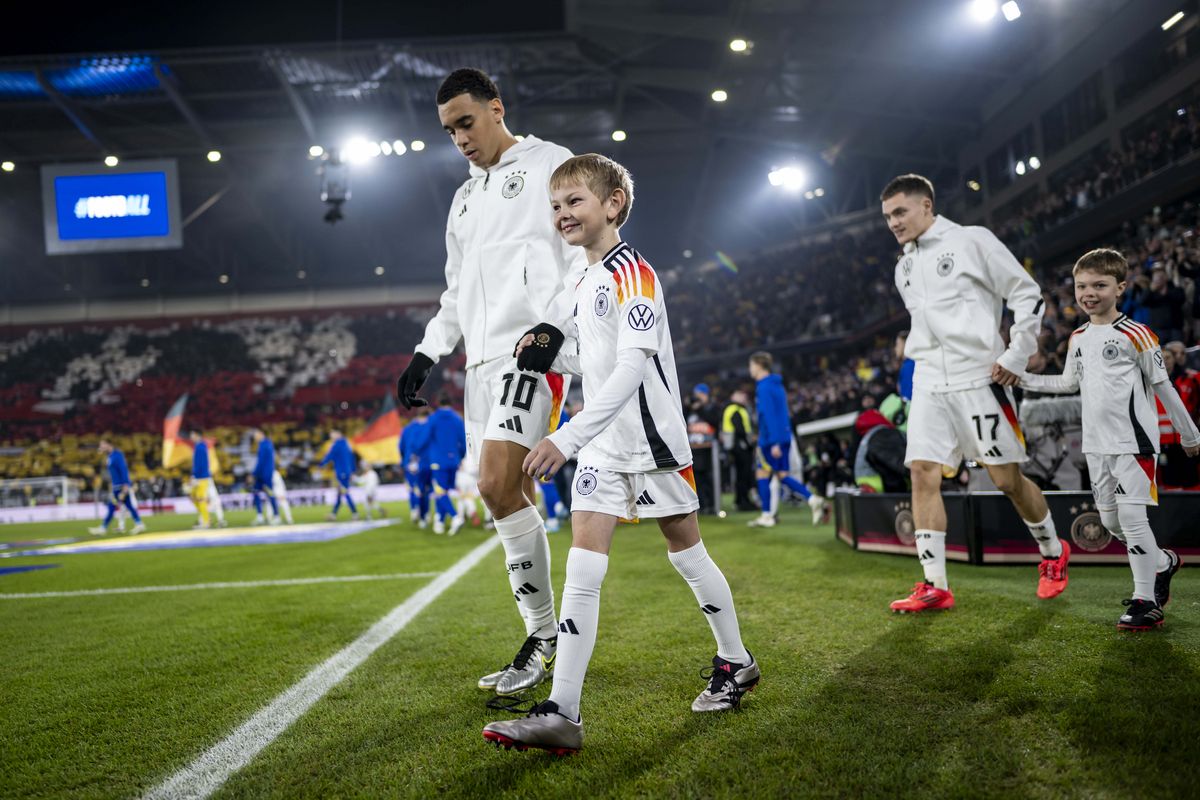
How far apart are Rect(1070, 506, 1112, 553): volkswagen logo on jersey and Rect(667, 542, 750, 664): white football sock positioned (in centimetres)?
360

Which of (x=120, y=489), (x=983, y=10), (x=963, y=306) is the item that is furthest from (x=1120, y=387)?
(x=120, y=489)

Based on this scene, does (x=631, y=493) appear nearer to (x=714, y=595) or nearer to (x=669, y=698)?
(x=714, y=595)

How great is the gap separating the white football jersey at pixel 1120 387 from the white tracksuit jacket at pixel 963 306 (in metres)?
0.29

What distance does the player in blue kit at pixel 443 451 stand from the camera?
10.8 metres

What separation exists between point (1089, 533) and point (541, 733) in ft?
14.6

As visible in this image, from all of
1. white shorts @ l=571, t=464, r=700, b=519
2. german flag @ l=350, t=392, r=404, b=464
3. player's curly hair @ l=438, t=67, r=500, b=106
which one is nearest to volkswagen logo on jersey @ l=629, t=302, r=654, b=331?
white shorts @ l=571, t=464, r=700, b=519

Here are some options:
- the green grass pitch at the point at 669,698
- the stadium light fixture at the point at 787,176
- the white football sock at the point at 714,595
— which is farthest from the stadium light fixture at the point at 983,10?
the white football sock at the point at 714,595

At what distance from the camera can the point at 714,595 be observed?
248 centimetres

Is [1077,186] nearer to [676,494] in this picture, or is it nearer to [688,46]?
[688,46]

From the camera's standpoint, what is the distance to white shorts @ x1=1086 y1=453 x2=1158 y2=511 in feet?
11.3

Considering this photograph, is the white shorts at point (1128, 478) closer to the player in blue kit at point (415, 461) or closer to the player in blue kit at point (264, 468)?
the player in blue kit at point (415, 461)

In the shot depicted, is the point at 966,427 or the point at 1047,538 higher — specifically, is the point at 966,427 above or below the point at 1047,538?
above

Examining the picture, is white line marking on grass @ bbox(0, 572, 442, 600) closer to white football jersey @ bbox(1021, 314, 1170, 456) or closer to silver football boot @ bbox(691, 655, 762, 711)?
silver football boot @ bbox(691, 655, 762, 711)

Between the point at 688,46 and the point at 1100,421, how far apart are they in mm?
16779
